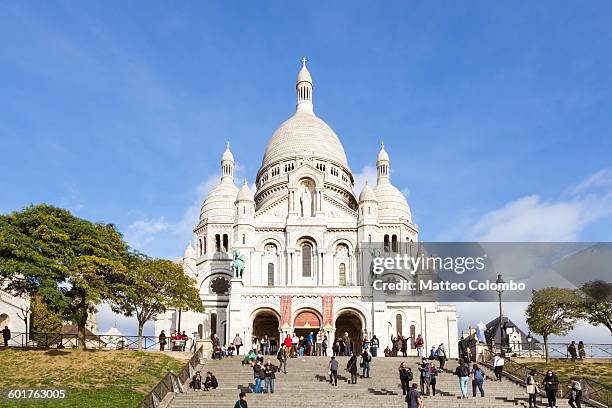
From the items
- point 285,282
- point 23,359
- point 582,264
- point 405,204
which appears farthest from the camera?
point 405,204

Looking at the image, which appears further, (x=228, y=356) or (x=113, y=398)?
(x=228, y=356)

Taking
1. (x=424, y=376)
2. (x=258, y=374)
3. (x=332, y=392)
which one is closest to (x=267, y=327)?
(x=332, y=392)

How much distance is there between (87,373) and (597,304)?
29.1 meters

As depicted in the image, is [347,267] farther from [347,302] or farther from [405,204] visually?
[405,204]

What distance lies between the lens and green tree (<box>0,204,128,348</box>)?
1604 inches

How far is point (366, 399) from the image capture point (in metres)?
31.0

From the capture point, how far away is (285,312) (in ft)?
189

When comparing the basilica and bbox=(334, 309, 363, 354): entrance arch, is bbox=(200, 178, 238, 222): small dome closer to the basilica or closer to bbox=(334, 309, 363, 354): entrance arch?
the basilica

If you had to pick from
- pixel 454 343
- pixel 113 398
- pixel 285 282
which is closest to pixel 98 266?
pixel 113 398

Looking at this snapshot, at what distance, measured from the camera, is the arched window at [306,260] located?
66438 millimetres

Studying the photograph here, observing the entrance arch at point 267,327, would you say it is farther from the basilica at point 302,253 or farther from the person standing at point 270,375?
the person standing at point 270,375

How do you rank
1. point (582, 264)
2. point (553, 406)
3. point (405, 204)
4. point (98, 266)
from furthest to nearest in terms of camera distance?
1. point (405, 204)
2. point (582, 264)
3. point (98, 266)
4. point (553, 406)

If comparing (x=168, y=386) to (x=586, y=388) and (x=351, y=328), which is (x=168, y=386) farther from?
(x=351, y=328)

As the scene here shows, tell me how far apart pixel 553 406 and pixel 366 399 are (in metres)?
7.51
